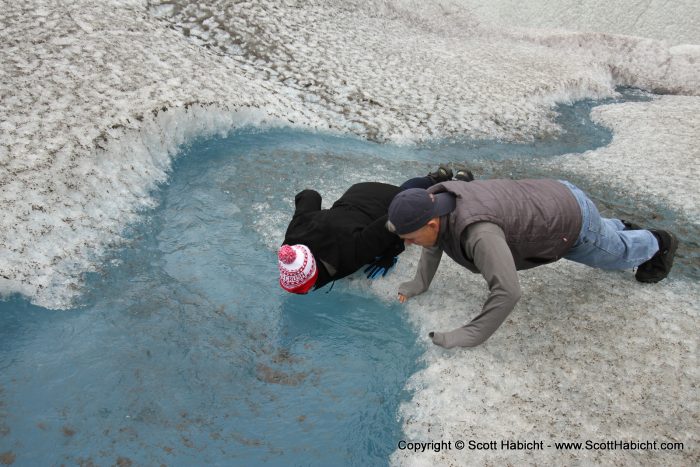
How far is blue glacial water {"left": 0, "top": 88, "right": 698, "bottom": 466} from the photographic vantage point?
3.66 metres

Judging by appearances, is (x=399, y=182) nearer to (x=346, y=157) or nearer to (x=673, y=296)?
(x=346, y=157)

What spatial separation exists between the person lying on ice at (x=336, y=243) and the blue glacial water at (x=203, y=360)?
0.46 m

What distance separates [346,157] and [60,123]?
3786mm

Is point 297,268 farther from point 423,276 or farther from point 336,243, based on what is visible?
point 423,276

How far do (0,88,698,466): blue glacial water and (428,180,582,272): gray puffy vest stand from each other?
1.23 metres

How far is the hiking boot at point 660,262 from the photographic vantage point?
187 inches

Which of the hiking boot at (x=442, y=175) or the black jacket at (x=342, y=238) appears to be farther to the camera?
the hiking boot at (x=442, y=175)

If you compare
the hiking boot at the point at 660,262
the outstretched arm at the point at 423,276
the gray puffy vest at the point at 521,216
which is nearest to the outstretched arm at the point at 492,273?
the gray puffy vest at the point at 521,216

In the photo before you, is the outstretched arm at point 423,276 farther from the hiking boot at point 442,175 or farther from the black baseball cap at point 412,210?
the hiking boot at point 442,175

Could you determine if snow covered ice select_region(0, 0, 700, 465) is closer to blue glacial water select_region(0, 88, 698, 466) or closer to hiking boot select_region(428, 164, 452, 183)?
blue glacial water select_region(0, 88, 698, 466)

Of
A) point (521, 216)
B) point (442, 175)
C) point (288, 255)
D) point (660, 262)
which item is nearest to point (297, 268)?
point (288, 255)

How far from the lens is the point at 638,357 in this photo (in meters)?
4.17

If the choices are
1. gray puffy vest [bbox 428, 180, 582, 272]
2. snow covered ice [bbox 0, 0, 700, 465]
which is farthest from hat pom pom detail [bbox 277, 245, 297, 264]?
gray puffy vest [bbox 428, 180, 582, 272]

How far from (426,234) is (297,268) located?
4.00 ft
